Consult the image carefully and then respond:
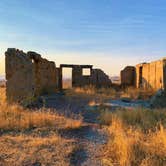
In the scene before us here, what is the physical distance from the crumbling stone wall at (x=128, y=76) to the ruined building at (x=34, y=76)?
1.45m

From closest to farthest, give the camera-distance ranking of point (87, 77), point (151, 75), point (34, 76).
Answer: point (34, 76) → point (151, 75) → point (87, 77)

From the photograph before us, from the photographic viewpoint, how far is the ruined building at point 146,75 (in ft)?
63.9

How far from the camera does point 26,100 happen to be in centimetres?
1368

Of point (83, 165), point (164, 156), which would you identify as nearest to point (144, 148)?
point (164, 156)

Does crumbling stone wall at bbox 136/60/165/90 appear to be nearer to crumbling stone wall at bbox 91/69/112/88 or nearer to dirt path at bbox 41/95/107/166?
crumbling stone wall at bbox 91/69/112/88

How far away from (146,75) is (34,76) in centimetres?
1071

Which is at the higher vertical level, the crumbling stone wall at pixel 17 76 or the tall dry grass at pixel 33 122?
the crumbling stone wall at pixel 17 76

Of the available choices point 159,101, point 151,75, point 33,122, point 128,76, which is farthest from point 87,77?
point 33,122

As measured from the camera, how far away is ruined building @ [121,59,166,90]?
63.9ft

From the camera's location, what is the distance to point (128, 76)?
2850cm

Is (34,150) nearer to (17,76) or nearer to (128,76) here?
(17,76)

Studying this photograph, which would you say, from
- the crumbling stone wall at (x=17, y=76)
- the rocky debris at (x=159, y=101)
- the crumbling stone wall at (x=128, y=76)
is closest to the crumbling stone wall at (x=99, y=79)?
the crumbling stone wall at (x=128, y=76)

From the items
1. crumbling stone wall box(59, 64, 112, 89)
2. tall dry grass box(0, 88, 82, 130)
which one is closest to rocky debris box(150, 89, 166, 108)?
tall dry grass box(0, 88, 82, 130)

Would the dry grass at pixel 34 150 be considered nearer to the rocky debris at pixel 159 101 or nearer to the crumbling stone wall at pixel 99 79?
the rocky debris at pixel 159 101
